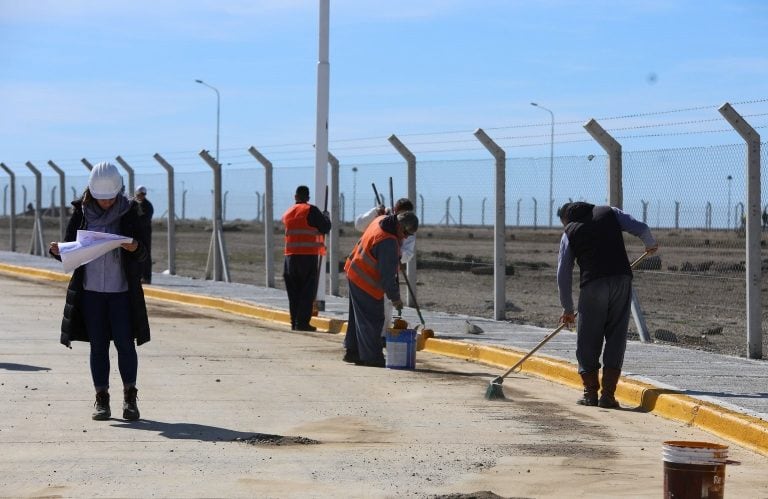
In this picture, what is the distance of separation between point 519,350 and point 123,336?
→ 212 inches

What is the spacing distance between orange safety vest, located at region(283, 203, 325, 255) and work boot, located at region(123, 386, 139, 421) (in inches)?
289

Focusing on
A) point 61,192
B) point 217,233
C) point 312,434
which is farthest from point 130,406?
point 61,192

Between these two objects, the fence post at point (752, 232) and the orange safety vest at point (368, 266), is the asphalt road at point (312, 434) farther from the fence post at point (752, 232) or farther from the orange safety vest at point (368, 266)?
the fence post at point (752, 232)

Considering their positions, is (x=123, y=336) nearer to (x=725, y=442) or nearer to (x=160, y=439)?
(x=160, y=439)

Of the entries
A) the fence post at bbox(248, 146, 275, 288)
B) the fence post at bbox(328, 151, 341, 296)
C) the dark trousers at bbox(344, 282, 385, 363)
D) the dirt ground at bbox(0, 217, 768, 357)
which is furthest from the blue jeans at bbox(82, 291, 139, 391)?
the fence post at bbox(248, 146, 275, 288)

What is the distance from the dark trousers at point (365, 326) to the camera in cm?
1419

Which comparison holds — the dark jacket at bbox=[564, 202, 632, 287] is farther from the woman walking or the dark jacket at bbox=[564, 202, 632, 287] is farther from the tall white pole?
the tall white pole

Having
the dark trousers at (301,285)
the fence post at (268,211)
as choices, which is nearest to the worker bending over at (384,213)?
the dark trousers at (301,285)

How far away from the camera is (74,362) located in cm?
1350

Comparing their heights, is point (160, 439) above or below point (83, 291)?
below

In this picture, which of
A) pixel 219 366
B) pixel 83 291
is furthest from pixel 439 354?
pixel 83 291

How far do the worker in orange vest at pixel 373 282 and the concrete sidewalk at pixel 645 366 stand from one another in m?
1.29

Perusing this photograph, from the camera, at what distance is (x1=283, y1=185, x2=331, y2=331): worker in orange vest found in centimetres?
1738

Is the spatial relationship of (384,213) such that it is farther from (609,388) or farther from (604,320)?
(609,388)
